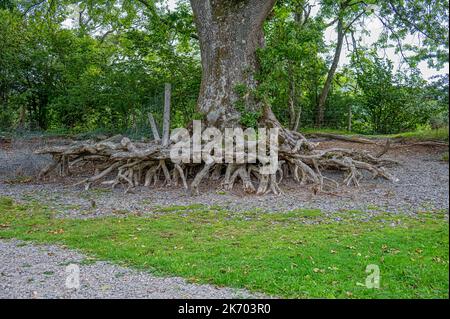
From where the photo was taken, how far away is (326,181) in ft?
40.5

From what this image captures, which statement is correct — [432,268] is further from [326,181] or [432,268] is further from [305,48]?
[305,48]

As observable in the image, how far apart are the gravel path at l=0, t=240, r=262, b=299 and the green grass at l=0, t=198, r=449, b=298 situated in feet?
0.74

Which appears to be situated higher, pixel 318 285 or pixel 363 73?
pixel 363 73

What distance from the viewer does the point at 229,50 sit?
523 inches

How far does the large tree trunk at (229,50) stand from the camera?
13172 mm

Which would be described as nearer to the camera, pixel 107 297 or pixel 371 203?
pixel 107 297

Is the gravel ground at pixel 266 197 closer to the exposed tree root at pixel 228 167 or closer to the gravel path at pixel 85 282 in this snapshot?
the exposed tree root at pixel 228 167

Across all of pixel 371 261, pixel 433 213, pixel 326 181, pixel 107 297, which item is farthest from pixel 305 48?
pixel 107 297

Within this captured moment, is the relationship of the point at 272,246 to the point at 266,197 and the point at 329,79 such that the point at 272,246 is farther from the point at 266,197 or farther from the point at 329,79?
the point at 329,79

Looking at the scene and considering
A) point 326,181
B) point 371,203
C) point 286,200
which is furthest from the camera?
point 326,181

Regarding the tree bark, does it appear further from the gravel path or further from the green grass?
the gravel path

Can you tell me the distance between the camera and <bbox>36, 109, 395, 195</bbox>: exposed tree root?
11750mm

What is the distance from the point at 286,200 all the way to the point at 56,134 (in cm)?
1177

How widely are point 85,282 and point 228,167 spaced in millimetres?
6866
